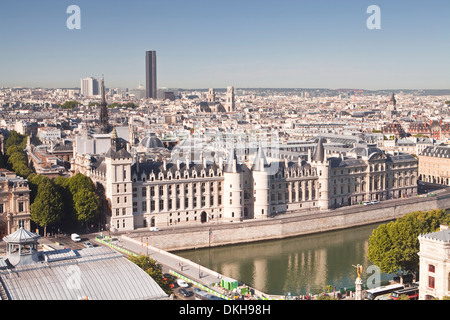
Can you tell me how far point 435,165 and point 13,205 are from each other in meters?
45.7

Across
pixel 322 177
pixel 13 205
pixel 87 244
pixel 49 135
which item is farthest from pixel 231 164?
pixel 49 135

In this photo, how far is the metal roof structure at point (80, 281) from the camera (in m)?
15.9

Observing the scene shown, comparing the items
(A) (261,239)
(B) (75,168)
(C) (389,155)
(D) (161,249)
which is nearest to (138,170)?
(D) (161,249)

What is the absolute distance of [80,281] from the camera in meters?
16.4

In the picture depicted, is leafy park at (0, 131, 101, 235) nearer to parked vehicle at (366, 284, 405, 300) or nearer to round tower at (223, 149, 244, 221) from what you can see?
round tower at (223, 149, 244, 221)

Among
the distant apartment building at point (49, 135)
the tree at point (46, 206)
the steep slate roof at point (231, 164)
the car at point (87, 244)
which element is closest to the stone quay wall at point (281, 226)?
the car at point (87, 244)

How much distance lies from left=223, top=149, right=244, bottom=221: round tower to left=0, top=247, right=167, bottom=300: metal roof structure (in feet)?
88.2

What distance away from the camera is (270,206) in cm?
4678

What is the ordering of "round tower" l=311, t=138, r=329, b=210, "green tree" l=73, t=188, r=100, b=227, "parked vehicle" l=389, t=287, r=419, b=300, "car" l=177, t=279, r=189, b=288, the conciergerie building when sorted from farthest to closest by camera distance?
"round tower" l=311, t=138, r=329, b=210 < the conciergerie building < "green tree" l=73, t=188, r=100, b=227 < "car" l=177, t=279, r=189, b=288 < "parked vehicle" l=389, t=287, r=419, b=300

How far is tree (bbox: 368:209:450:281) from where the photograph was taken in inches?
1202

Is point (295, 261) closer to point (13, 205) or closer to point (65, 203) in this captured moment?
point (65, 203)

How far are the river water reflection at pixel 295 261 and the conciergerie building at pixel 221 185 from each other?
13.2ft

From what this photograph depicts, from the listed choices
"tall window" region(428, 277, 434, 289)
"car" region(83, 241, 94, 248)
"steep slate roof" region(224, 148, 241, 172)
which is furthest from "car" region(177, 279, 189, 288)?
"steep slate roof" region(224, 148, 241, 172)
